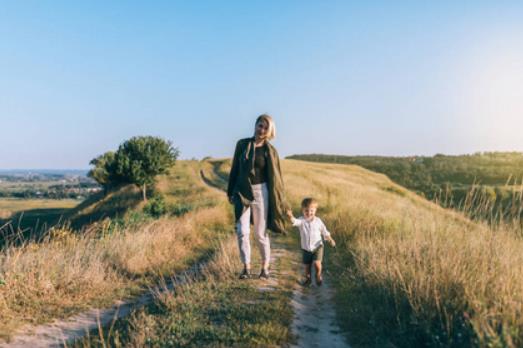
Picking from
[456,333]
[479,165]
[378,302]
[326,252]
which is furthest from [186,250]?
[479,165]

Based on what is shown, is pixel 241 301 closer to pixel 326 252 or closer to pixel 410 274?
pixel 410 274

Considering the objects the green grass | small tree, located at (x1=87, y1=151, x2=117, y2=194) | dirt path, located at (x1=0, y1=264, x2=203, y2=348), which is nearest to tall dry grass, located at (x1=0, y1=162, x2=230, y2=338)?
dirt path, located at (x1=0, y1=264, x2=203, y2=348)

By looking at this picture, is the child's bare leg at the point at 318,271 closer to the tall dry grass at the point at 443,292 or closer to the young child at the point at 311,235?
the young child at the point at 311,235

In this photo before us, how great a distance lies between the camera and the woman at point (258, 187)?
6.87 m

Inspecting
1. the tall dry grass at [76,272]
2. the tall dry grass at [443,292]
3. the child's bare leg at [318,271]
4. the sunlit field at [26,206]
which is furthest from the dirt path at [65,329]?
the sunlit field at [26,206]

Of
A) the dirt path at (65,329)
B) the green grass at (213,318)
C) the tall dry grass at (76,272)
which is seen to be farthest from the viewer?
the tall dry grass at (76,272)

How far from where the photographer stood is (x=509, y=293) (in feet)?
14.0

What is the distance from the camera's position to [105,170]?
51469 mm

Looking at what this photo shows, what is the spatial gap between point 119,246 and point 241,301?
13.6 ft

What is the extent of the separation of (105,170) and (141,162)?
6.83 metres

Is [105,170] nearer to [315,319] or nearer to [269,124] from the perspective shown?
[269,124]

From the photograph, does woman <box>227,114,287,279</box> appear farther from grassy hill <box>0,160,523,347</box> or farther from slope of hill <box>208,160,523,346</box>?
slope of hill <box>208,160,523,346</box>

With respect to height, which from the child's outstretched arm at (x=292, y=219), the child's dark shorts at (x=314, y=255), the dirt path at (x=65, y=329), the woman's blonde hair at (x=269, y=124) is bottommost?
the dirt path at (x=65, y=329)

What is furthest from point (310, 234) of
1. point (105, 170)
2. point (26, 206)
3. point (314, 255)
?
point (26, 206)
